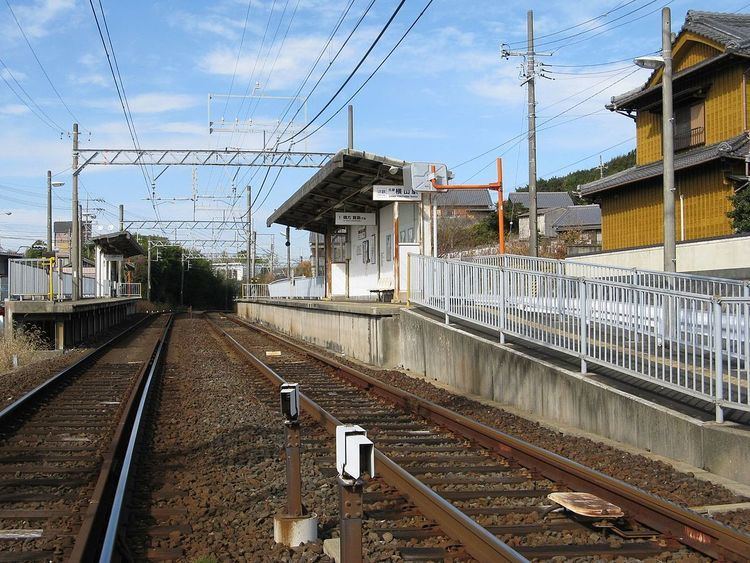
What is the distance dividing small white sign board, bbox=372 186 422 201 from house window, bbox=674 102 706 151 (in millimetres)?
Answer: 12332

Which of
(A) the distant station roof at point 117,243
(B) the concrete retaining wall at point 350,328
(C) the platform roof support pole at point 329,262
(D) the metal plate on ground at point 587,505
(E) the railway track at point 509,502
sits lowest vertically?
(E) the railway track at point 509,502

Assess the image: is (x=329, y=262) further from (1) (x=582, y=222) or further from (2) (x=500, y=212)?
(1) (x=582, y=222)

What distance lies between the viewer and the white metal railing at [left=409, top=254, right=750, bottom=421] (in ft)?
24.0

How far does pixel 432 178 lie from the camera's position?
61.1ft

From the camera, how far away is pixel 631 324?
888 cm

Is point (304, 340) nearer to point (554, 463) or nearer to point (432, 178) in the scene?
point (432, 178)

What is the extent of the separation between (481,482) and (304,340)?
2163cm

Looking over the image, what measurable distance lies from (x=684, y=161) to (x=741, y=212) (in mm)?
3182

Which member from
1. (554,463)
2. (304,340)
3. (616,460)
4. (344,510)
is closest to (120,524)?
(344,510)

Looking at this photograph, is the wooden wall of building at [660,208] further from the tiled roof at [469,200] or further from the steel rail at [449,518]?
the tiled roof at [469,200]

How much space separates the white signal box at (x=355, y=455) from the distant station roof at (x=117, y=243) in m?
42.1

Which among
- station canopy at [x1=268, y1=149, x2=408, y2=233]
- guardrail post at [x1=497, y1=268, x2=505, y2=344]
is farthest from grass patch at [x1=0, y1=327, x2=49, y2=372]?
guardrail post at [x1=497, y1=268, x2=505, y2=344]

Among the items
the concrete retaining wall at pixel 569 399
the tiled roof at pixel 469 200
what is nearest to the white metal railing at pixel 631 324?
the concrete retaining wall at pixel 569 399

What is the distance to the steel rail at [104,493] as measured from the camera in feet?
16.7
